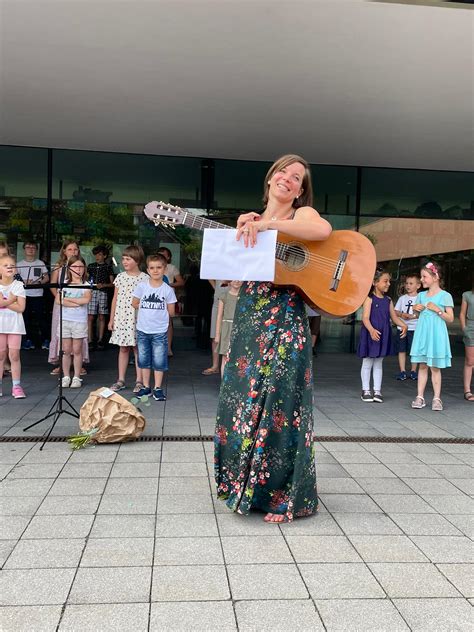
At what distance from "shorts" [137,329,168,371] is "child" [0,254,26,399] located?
1.36 meters

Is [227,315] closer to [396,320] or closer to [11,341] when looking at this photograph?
[396,320]

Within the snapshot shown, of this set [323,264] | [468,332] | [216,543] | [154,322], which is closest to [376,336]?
[468,332]

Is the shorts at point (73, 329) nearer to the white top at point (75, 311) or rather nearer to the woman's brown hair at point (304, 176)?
the white top at point (75, 311)

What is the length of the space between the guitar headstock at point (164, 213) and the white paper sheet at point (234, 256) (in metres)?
0.43

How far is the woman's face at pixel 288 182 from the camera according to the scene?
3311 mm

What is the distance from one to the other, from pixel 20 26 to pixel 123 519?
517 centimetres

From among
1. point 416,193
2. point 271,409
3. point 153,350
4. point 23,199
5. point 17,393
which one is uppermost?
point 416,193

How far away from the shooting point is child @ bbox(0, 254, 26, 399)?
6441 millimetres

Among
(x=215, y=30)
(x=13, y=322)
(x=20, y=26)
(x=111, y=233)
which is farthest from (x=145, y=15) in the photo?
(x=111, y=233)

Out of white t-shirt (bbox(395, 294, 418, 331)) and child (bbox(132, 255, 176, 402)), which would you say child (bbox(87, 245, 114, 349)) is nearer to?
child (bbox(132, 255, 176, 402))

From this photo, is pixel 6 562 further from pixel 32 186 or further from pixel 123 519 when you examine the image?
pixel 32 186

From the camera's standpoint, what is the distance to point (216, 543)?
2.96m

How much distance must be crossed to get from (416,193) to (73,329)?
8965mm

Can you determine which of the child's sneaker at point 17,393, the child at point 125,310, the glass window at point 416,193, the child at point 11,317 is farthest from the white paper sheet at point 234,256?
the glass window at point 416,193
